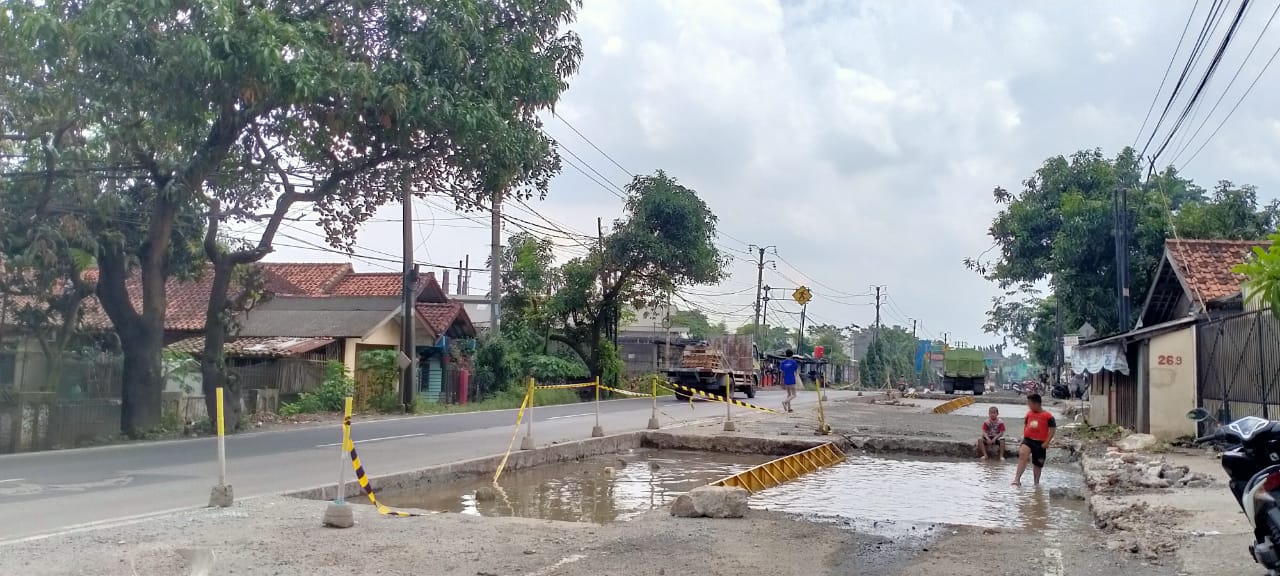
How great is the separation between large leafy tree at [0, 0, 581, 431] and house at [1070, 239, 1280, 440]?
1243 cm

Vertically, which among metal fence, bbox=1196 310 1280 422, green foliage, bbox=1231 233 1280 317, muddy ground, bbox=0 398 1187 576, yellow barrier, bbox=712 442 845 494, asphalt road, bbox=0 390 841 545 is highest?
green foliage, bbox=1231 233 1280 317

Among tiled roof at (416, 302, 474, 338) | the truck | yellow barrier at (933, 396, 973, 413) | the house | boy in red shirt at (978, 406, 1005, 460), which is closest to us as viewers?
the house

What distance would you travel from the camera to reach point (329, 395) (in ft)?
92.5

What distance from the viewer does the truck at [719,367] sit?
4328cm

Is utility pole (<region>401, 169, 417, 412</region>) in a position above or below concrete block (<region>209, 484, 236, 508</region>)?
above

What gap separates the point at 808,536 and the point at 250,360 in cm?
2472

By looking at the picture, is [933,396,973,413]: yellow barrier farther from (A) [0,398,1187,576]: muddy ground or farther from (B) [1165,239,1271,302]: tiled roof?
(A) [0,398,1187,576]: muddy ground

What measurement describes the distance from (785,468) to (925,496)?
239 centimetres

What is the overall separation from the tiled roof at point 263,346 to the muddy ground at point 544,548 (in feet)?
69.1

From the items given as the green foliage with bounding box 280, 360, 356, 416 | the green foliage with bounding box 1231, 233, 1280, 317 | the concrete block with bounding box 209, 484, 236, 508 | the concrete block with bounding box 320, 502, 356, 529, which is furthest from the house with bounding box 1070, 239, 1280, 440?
the green foliage with bounding box 280, 360, 356, 416

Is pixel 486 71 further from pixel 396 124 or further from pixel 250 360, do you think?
pixel 250 360

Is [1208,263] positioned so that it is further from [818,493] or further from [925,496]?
[818,493]

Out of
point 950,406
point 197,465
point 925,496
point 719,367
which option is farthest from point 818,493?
point 719,367

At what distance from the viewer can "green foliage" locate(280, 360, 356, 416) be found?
27.5 m
